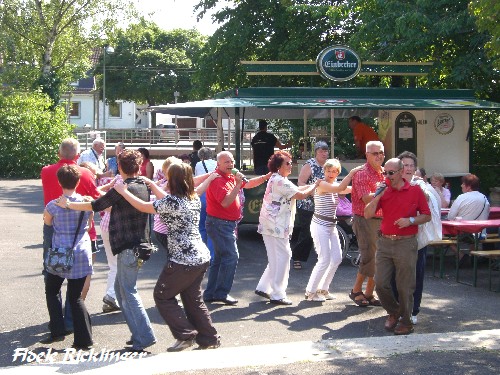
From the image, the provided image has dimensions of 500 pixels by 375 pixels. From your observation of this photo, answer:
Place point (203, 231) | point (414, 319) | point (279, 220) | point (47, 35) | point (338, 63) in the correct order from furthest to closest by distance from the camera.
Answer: point (47, 35) → point (338, 63) → point (203, 231) → point (279, 220) → point (414, 319)

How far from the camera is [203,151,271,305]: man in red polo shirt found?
8938 millimetres

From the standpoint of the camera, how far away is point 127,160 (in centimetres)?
716

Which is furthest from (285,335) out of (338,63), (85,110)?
(85,110)

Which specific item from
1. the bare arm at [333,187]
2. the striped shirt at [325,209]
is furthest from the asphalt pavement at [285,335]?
the bare arm at [333,187]

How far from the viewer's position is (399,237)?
785cm

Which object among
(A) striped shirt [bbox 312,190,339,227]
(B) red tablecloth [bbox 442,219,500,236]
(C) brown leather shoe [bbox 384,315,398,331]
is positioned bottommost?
(C) brown leather shoe [bbox 384,315,398,331]

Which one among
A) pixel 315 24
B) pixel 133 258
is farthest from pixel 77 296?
pixel 315 24

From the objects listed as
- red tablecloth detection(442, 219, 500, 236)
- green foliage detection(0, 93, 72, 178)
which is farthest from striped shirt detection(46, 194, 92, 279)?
green foliage detection(0, 93, 72, 178)

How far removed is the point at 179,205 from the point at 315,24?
1954 centimetres

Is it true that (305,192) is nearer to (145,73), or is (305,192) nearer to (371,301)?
(371,301)

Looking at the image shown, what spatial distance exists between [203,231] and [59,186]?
269 cm

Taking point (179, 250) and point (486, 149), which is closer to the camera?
point (179, 250)

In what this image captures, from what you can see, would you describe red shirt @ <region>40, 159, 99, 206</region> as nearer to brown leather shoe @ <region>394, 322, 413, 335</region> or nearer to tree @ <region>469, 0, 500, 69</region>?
brown leather shoe @ <region>394, 322, 413, 335</region>

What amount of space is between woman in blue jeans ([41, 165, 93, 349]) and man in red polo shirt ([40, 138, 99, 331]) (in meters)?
0.34
